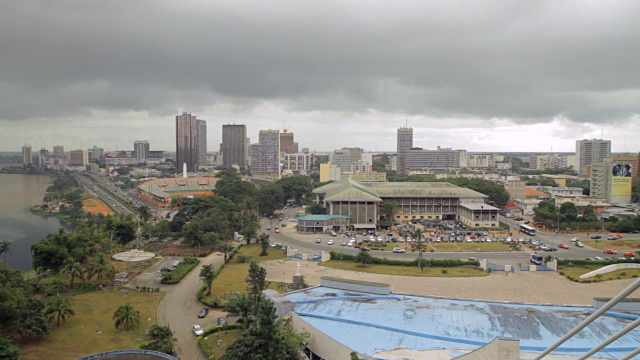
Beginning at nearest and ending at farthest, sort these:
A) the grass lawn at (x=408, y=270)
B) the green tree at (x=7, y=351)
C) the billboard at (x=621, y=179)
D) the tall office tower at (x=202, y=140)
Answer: the green tree at (x=7, y=351) → the grass lawn at (x=408, y=270) → the billboard at (x=621, y=179) → the tall office tower at (x=202, y=140)

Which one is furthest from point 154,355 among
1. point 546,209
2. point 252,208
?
point 546,209

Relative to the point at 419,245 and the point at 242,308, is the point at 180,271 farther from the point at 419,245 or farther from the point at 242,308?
the point at 419,245

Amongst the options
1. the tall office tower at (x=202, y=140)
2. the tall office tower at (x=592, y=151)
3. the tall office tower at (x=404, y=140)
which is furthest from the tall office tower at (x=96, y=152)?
the tall office tower at (x=592, y=151)

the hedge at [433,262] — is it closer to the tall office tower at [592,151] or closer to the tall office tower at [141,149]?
the tall office tower at [592,151]

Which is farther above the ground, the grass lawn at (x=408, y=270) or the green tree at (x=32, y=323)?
the green tree at (x=32, y=323)

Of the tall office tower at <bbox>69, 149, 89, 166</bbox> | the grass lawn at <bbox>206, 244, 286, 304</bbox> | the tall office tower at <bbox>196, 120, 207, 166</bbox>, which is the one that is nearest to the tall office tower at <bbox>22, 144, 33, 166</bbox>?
the tall office tower at <bbox>69, 149, 89, 166</bbox>

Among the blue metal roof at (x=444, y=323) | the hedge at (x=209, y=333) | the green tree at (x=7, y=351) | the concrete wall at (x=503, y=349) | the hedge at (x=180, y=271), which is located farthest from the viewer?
the hedge at (x=180, y=271)

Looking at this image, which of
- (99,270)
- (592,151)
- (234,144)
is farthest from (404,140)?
(99,270)

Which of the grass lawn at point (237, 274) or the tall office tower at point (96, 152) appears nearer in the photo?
the grass lawn at point (237, 274)
